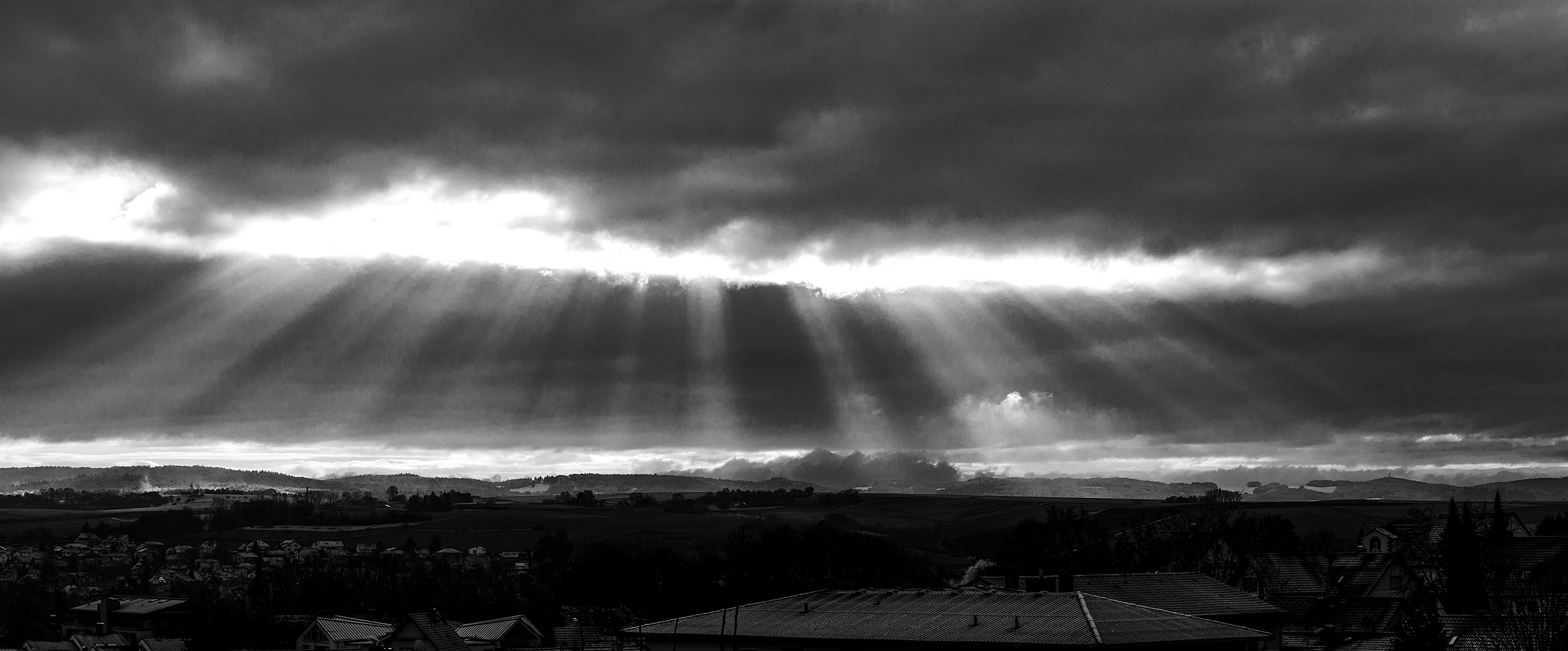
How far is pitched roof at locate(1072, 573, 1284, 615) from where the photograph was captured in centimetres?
8088

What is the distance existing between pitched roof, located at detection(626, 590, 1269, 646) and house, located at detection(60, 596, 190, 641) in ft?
277

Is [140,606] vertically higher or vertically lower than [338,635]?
lower

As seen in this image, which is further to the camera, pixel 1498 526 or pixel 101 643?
pixel 101 643

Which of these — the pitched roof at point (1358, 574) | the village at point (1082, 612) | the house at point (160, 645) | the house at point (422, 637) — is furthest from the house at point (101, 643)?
the pitched roof at point (1358, 574)

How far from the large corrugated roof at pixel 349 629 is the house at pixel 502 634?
5.84 meters

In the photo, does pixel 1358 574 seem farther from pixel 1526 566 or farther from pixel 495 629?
pixel 495 629

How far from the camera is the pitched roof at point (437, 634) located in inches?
4235

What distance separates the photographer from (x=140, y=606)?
534ft

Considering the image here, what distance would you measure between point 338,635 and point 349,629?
226cm

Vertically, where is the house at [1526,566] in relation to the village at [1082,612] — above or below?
above

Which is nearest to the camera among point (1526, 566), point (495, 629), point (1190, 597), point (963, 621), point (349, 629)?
point (963, 621)

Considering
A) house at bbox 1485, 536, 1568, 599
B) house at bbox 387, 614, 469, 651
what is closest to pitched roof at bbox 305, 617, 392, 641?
house at bbox 387, 614, 469, 651

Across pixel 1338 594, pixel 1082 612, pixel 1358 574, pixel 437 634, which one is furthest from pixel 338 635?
pixel 1358 574

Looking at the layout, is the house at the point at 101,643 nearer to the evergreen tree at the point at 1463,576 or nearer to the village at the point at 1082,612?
the village at the point at 1082,612
